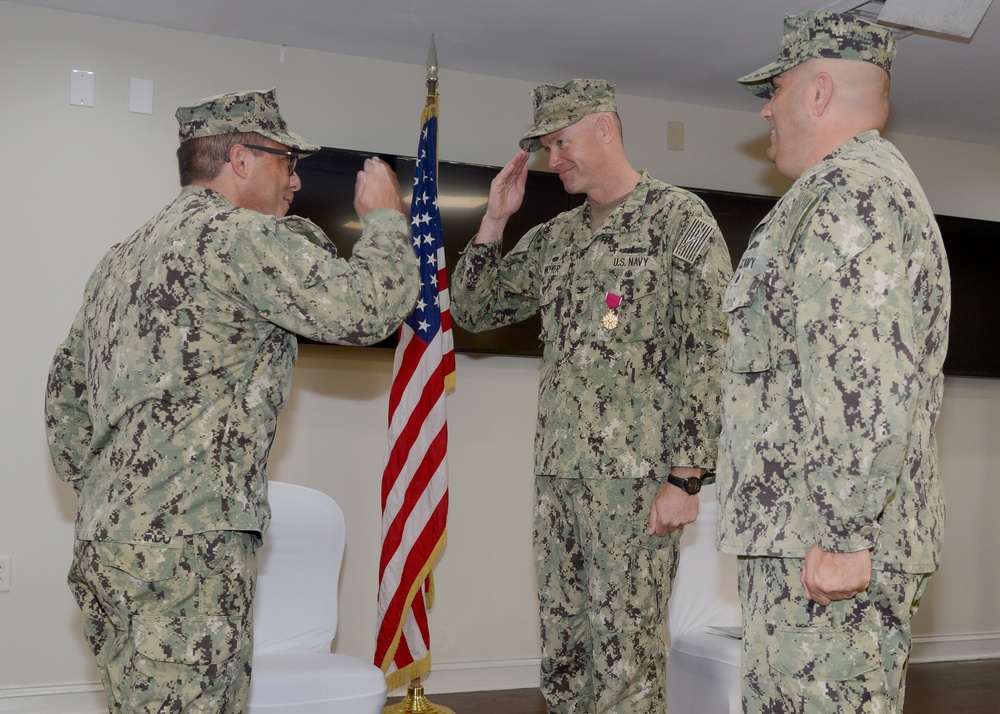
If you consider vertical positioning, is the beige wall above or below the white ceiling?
below

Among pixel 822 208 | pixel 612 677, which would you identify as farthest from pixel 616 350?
pixel 822 208

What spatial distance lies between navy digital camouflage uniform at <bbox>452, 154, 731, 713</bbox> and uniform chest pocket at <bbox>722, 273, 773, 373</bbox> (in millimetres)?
695

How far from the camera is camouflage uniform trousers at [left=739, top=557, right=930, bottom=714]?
4.87 feet

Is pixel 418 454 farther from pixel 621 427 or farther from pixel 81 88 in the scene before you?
pixel 81 88

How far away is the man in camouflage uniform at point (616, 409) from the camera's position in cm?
236

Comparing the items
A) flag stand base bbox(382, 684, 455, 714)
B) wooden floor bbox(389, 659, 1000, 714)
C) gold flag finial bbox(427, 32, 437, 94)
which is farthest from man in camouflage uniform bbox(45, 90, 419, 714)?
wooden floor bbox(389, 659, 1000, 714)

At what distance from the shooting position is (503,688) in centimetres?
408

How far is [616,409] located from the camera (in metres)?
2.46

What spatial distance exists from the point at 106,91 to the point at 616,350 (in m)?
2.37

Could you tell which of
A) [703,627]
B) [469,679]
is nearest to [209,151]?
[703,627]

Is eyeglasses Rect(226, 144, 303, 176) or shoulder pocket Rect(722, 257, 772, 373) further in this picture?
eyeglasses Rect(226, 144, 303, 176)

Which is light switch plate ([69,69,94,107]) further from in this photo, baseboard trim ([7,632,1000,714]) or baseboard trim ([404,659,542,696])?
baseboard trim ([404,659,542,696])

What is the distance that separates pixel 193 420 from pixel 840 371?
113 centimetres

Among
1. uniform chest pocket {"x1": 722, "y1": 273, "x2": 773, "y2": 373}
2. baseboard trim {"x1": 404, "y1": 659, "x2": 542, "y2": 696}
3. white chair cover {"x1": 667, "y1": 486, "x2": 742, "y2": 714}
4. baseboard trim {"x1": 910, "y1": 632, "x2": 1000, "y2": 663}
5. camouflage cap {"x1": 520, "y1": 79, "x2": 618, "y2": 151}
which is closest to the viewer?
uniform chest pocket {"x1": 722, "y1": 273, "x2": 773, "y2": 373}
